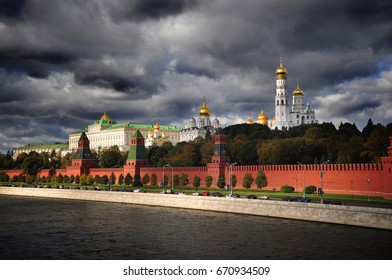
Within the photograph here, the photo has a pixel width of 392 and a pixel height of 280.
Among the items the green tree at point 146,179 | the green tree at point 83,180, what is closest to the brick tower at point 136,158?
the green tree at point 146,179

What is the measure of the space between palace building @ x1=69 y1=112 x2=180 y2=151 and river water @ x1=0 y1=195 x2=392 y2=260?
85751mm

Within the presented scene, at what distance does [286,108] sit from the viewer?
104 metres

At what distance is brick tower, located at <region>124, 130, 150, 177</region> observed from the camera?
64.9 m

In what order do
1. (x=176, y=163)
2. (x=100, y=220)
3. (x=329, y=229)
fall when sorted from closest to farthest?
A: (x=329, y=229) → (x=100, y=220) → (x=176, y=163)

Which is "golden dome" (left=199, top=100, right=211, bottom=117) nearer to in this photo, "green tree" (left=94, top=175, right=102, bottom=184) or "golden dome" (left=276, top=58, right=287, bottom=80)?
"golden dome" (left=276, top=58, right=287, bottom=80)

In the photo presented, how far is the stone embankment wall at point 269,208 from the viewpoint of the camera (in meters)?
27.0

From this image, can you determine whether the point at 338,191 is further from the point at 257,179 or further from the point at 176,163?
the point at 176,163

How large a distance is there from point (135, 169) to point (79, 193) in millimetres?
11894

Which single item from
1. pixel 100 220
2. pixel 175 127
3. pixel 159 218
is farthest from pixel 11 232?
pixel 175 127

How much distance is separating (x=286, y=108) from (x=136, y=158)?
154 ft

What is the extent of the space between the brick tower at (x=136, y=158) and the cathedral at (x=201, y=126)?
45.6m

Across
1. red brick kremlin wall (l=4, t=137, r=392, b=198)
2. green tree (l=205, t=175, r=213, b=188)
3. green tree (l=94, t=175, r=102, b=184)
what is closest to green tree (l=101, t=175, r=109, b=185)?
green tree (l=94, t=175, r=102, b=184)

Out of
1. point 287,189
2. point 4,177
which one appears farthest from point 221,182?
point 4,177

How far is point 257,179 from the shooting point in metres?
48.4
